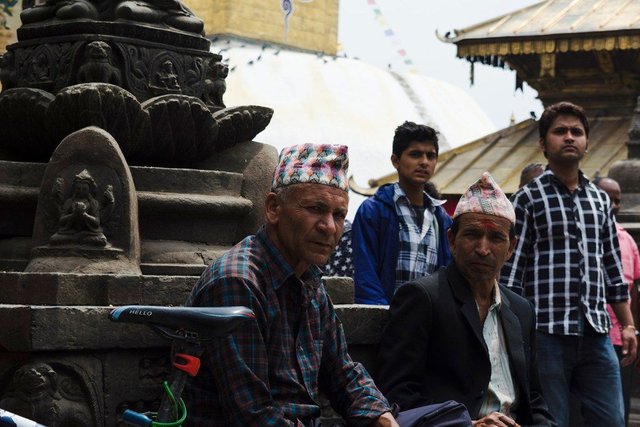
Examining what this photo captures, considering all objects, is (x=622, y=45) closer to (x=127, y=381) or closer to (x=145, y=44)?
(x=145, y=44)

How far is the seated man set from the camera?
16.8 ft

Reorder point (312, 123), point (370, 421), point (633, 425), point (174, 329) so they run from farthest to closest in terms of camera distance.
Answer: point (312, 123) < point (633, 425) < point (370, 421) < point (174, 329)

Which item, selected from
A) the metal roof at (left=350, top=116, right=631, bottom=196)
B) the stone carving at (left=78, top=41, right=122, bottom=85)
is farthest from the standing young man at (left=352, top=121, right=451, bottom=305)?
the metal roof at (left=350, top=116, right=631, bottom=196)

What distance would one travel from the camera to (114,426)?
4707mm

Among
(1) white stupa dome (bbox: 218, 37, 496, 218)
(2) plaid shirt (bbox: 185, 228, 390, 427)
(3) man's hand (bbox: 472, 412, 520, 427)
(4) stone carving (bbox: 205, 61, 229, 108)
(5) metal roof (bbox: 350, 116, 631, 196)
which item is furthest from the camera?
(1) white stupa dome (bbox: 218, 37, 496, 218)

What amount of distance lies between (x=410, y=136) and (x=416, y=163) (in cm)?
14

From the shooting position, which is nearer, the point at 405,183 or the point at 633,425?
the point at 405,183

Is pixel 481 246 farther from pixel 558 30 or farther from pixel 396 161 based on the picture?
pixel 558 30

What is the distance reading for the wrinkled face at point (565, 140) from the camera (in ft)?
20.7

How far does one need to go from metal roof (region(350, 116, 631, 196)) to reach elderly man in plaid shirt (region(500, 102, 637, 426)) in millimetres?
9754

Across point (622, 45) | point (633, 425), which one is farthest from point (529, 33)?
point (633, 425)

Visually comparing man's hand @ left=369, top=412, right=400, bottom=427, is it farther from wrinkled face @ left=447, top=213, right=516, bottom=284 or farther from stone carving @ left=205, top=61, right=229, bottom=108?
stone carving @ left=205, top=61, right=229, bottom=108

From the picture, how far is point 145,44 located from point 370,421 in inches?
87.3

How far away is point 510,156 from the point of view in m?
17.8
